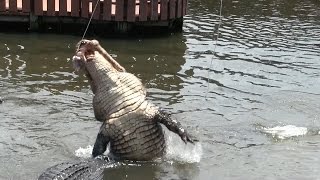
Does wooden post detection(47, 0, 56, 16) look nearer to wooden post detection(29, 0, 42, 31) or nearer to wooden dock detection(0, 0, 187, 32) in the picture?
wooden dock detection(0, 0, 187, 32)

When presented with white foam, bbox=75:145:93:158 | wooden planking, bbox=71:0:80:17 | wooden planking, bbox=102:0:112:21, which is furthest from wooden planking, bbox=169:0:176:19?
white foam, bbox=75:145:93:158

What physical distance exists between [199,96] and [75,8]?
6.15 meters

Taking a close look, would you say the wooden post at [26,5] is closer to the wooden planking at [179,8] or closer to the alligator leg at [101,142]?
the wooden planking at [179,8]

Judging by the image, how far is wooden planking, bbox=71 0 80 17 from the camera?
17.0m

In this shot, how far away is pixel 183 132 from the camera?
843cm

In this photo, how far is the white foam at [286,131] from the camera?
1045 cm

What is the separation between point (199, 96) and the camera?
1262 centimetres

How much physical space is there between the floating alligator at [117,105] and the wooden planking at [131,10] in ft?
27.6

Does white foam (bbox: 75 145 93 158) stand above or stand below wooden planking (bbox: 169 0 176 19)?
Answer: below

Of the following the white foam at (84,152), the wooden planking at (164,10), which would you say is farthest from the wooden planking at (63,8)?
the white foam at (84,152)

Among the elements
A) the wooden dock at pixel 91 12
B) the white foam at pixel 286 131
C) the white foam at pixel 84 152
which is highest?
the wooden dock at pixel 91 12

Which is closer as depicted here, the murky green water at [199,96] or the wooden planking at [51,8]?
the murky green water at [199,96]

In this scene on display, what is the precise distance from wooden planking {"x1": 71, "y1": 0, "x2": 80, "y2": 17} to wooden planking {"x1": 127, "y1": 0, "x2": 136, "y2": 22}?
4.91 feet

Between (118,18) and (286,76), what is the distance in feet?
17.7
